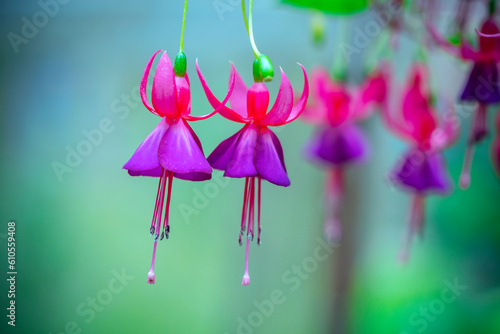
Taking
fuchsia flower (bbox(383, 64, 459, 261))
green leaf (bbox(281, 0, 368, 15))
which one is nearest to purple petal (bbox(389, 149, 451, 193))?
fuchsia flower (bbox(383, 64, 459, 261))

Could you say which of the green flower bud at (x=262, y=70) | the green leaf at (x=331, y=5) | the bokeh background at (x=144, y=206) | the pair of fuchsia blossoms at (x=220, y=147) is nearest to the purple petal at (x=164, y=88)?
the pair of fuchsia blossoms at (x=220, y=147)

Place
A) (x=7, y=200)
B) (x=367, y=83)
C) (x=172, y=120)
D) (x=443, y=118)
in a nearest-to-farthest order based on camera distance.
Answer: (x=172, y=120) < (x=443, y=118) < (x=367, y=83) < (x=7, y=200)

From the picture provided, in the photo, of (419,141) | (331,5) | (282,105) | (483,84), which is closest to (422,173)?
(419,141)

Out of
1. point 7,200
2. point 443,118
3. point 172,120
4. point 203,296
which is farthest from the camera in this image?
point 203,296

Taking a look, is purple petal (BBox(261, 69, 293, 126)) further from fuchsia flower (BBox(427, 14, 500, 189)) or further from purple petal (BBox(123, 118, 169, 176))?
fuchsia flower (BBox(427, 14, 500, 189))

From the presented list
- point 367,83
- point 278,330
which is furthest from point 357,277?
point 367,83

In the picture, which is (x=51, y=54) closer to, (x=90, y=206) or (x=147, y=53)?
(x=147, y=53)

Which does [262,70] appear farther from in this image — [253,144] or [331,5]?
[331,5]
